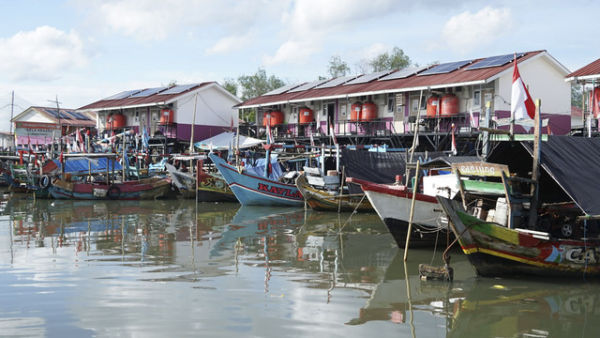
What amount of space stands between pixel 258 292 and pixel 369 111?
2245 cm

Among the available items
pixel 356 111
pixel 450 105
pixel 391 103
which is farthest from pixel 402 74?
pixel 450 105

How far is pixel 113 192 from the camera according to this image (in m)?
25.7

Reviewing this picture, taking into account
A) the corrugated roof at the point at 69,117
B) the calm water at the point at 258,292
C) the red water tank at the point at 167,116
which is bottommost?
the calm water at the point at 258,292

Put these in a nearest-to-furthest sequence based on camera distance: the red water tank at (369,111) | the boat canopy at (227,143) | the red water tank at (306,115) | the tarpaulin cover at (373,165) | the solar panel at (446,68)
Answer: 1. the tarpaulin cover at (373,165)
2. the solar panel at (446,68)
3. the red water tank at (369,111)
4. the boat canopy at (227,143)
5. the red water tank at (306,115)

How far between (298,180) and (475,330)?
44.4 feet

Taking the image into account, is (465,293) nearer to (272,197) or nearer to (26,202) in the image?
(272,197)

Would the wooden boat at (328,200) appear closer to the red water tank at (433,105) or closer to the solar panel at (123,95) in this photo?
the red water tank at (433,105)

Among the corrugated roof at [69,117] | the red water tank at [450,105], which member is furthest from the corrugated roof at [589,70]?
the corrugated roof at [69,117]

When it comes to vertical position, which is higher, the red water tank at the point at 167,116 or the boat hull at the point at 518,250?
the red water tank at the point at 167,116

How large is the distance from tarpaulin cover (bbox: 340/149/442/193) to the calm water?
17.8ft

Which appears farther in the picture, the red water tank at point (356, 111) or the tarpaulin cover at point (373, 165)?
the red water tank at point (356, 111)

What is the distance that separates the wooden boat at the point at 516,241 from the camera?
30.0ft

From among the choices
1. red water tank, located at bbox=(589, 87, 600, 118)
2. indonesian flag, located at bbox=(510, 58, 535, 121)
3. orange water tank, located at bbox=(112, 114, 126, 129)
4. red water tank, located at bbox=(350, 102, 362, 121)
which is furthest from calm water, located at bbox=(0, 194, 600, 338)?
orange water tank, located at bbox=(112, 114, 126, 129)

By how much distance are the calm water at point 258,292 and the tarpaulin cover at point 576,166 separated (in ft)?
4.79
